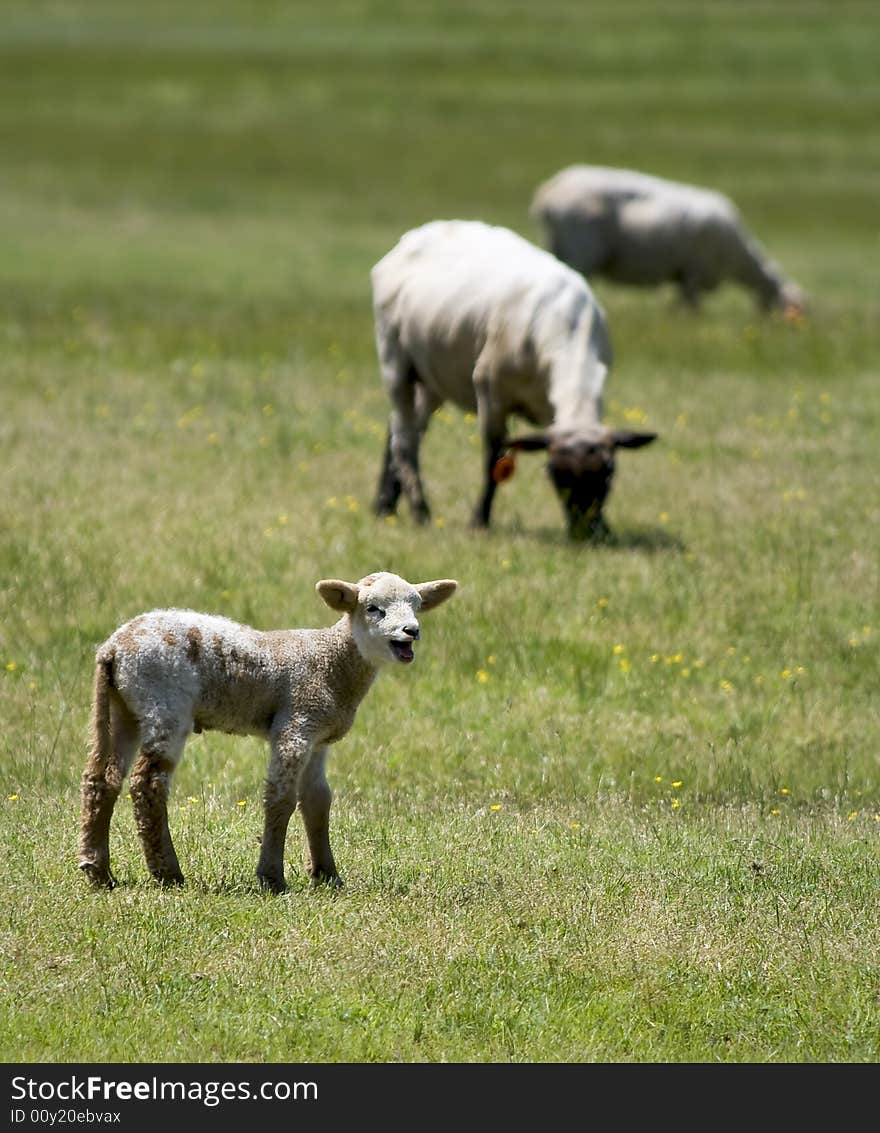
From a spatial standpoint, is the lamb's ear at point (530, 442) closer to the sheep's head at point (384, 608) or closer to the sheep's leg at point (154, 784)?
the sheep's head at point (384, 608)

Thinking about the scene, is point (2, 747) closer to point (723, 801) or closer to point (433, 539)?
point (723, 801)

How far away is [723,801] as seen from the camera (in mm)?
10109

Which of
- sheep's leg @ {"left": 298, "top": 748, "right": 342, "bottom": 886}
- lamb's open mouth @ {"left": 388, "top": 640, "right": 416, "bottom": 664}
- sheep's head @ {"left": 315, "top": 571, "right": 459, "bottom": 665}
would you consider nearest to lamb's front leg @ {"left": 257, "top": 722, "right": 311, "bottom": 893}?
sheep's leg @ {"left": 298, "top": 748, "right": 342, "bottom": 886}

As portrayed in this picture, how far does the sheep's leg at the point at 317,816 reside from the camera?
7840mm

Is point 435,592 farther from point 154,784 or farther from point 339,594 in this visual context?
point 154,784

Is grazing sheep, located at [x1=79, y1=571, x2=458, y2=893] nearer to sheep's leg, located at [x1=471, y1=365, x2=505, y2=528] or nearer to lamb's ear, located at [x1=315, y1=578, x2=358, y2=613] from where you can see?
lamb's ear, located at [x1=315, y1=578, x2=358, y2=613]

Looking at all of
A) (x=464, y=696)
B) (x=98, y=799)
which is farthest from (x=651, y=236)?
(x=98, y=799)

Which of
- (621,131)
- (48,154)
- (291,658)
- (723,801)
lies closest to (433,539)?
(723,801)

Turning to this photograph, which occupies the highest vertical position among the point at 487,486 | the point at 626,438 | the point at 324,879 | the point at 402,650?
the point at 402,650

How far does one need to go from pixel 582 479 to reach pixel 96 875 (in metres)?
7.17

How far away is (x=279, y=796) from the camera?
301 inches

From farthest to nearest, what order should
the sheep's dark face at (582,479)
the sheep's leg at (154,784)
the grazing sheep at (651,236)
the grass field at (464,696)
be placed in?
1. the grazing sheep at (651,236)
2. the sheep's dark face at (582,479)
3. the sheep's leg at (154,784)
4. the grass field at (464,696)

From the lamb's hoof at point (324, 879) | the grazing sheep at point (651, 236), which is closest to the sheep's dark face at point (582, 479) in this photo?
the lamb's hoof at point (324, 879)

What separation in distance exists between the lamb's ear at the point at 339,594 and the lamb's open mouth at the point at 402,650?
0.98 feet
